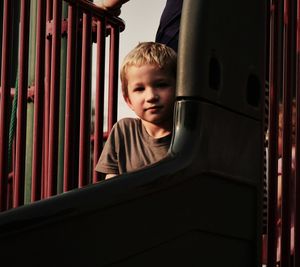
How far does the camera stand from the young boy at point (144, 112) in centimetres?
190

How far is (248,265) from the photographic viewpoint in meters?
1.17

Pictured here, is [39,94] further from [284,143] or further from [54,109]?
[284,143]

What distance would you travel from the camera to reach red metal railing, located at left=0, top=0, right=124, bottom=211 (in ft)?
6.02

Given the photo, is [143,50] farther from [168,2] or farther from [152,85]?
[168,2]

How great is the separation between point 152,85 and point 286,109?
49 centimetres

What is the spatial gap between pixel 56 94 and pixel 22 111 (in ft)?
0.51

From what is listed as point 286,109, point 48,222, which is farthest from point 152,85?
point 48,222

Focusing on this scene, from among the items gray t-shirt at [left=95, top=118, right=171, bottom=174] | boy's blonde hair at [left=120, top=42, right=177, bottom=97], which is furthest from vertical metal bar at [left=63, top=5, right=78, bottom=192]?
boy's blonde hair at [left=120, top=42, right=177, bottom=97]

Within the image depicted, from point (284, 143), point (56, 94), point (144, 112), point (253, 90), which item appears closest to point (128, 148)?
point (144, 112)

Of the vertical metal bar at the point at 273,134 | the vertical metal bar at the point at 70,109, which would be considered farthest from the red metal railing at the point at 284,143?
the vertical metal bar at the point at 70,109

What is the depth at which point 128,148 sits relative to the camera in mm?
2041

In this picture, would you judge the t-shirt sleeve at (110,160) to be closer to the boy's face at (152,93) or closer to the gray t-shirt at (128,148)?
the gray t-shirt at (128,148)

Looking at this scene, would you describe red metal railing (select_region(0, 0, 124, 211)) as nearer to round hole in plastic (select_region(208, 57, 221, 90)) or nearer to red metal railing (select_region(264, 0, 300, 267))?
red metal railing (select_region(264, 0, 300, 267))

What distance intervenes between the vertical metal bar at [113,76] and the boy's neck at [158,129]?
36 cm
